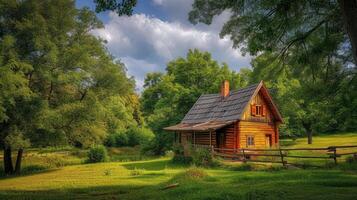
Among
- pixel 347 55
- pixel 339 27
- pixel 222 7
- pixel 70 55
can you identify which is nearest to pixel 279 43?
pixel 339 27

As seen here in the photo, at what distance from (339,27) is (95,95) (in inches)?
846

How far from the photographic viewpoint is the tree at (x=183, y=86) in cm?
4700

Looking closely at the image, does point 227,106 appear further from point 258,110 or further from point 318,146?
point 318,146

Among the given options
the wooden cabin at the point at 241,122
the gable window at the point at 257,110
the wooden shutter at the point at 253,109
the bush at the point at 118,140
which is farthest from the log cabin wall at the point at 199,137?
the bush at the point at 118,140

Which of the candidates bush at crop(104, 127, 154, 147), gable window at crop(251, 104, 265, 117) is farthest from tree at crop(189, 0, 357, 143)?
bush at crop(104, 127, 154, 147)

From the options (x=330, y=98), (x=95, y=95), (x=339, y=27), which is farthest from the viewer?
(x=95, y=95)

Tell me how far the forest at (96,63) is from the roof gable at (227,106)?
205 inches

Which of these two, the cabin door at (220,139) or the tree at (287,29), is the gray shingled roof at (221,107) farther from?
the tree at (287,29)

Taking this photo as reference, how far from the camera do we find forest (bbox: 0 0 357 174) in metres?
13.5

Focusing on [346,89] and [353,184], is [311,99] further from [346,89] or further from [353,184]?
[353,184]

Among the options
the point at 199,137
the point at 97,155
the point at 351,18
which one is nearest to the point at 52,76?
the point at 97,155

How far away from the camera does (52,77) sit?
2739cm

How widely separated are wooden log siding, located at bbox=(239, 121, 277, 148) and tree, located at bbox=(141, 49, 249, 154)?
46.4 feet

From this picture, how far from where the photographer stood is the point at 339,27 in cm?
1452
